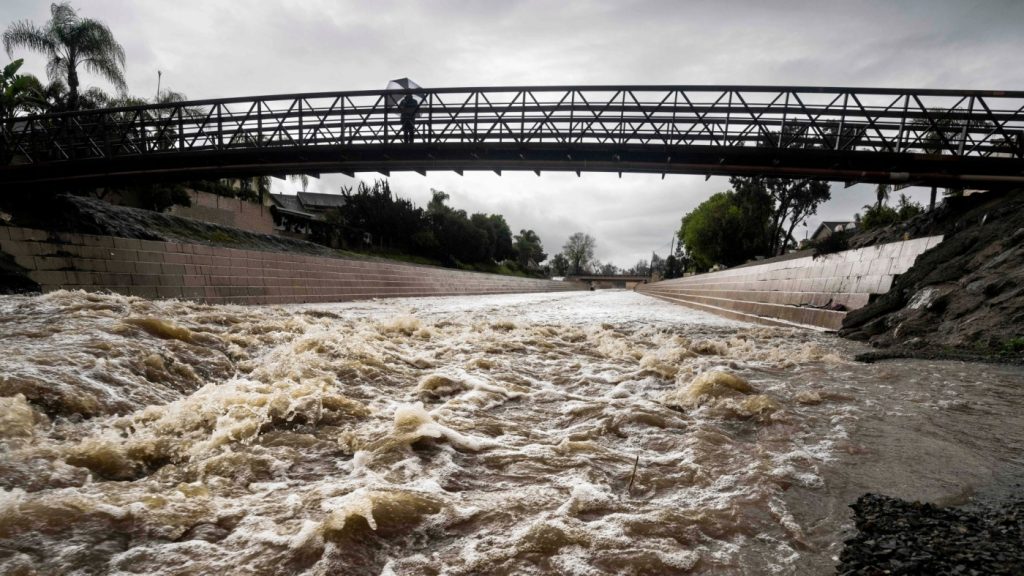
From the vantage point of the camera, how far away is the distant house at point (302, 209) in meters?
43.1

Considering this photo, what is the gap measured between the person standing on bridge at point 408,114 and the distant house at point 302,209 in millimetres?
27397

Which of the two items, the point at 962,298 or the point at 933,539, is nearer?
the point at 933,539

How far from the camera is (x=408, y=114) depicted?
13.6m

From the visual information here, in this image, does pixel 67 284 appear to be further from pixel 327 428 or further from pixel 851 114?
pixel 851 114

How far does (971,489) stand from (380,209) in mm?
41370

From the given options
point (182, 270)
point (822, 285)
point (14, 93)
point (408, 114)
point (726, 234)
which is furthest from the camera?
point (726, 234)

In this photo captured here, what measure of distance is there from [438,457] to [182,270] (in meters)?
11.6

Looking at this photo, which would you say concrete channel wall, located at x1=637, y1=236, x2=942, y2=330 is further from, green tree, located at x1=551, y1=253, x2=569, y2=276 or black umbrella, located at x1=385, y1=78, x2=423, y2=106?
green tree, located at x1=551, y1=253, x2=569, y2=276

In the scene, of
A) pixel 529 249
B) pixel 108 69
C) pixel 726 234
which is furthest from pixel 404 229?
pixel 529 249

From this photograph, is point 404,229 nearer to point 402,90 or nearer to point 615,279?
point 402,90

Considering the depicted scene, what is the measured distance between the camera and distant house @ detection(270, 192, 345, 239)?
141 ft

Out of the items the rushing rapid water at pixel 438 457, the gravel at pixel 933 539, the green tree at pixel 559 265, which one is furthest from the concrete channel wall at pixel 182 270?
the green tree at pixel 559 265

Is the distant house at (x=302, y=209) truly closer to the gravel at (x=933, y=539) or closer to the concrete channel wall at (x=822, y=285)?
the concrete channel wall at (x=822, y=285)

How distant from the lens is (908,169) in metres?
11.3
